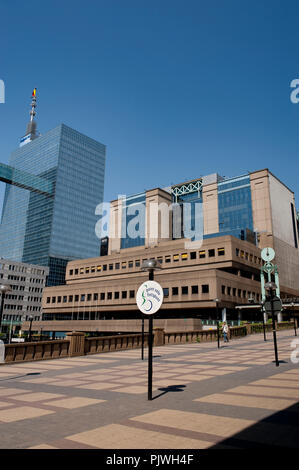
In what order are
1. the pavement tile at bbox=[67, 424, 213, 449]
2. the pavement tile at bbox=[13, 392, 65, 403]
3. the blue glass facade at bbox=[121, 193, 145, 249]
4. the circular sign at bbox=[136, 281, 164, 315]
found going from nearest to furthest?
the pavement tile at bbox=[67, 424, 213, 449], the pavement tile at bbox=[13, 392, 65, 403], the circular sign at bbox=[136, 281, 164, 315], the blue glass facade at bbox=[121, 193, 145, 249]

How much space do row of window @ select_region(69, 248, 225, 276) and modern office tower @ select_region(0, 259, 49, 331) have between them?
3685 cm

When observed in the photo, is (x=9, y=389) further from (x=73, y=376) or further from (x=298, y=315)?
(x=298, y=315)

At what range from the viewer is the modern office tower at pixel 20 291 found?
132 m

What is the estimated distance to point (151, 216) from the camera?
12700 cm

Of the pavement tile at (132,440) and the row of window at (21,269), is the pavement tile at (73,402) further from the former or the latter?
the row of window at (21,269)

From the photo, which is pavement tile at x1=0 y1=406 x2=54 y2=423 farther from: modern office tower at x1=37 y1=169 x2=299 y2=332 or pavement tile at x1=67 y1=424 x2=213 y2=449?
modern office tower at x1=37 y1=169 x2=299 y2=332

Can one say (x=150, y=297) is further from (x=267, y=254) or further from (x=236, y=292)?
(x=267, y=254)

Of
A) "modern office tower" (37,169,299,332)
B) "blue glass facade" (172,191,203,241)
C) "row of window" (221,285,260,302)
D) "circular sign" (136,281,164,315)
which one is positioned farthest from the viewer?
"blue glass facade" (172,191,203,241)

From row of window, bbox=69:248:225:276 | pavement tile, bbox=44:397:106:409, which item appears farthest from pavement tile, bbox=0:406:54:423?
row of window, bbox=69:248:225:276

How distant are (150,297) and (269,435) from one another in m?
5.02

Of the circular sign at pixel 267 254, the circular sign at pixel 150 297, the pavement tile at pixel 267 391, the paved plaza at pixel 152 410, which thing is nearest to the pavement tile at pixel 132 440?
the paved plaza at pixel 152 410

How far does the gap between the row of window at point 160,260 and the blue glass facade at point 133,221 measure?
30.0 metres

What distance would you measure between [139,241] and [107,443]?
410 feet

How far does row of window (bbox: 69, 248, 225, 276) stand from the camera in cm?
7825
